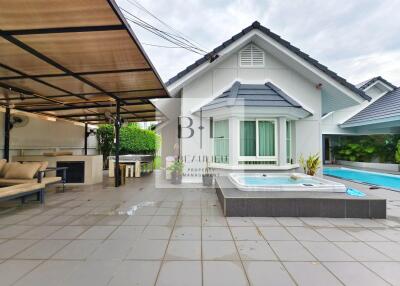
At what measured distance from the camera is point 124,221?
521 cm

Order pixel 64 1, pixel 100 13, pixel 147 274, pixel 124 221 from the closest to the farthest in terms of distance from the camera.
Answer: pixel 147 274 < pixel 64 1 < pixel 100 13 < pixel 124 221

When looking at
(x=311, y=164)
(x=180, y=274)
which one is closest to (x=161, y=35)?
(x=311, y=164)

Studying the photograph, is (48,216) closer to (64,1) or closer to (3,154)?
(64,1)

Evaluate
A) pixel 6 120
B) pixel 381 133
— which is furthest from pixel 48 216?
pixel 381 133

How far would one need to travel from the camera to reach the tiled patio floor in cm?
299

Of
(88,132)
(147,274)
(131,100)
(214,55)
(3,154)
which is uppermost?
(214,55)

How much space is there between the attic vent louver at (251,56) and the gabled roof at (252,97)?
1087mm

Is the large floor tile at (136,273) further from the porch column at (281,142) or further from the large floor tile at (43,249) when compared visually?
the porch column at (281,142)

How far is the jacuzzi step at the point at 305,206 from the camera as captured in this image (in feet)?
17.9

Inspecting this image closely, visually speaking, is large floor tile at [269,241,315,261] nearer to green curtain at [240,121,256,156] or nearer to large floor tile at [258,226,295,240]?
large floor tile at [258,226,295,240]

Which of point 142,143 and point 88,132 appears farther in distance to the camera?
point 142,143

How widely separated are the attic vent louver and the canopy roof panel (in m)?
4.46

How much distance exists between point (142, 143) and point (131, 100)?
8.35 m

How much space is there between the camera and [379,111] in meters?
16.9
